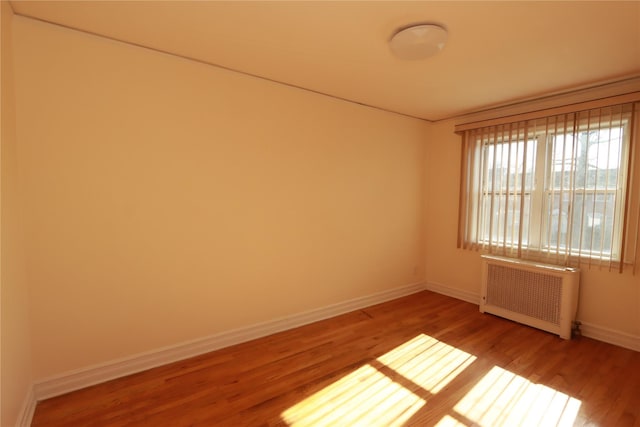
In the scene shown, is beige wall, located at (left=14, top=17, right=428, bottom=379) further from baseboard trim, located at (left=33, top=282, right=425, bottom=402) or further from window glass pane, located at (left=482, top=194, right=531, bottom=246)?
→ window glass pane, located at (left=482, top=194, right=531, bottom=246)

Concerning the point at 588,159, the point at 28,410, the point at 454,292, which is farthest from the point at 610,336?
the point at 28,410

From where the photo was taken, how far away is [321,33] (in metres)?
2.02

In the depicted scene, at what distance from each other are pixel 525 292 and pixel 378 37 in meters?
2.96

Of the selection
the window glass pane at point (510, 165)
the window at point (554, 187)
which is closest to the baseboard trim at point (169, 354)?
the window at point (554, 187)

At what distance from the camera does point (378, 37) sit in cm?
205

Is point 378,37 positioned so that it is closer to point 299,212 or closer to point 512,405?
point 299,212

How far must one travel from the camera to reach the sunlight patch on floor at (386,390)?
185 cm

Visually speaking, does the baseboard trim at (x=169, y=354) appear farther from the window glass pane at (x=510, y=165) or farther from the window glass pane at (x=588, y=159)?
the window glass pane at (x=588, y=159)

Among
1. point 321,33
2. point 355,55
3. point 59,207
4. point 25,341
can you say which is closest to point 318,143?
point 355,55

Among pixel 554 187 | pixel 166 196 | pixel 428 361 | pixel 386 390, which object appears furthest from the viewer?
pixel 554 187

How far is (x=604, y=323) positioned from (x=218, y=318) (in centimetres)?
364

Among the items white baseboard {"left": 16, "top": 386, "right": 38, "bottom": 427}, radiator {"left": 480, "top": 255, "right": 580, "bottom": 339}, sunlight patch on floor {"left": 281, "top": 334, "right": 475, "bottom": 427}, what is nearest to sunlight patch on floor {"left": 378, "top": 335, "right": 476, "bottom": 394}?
sunlight patch on floor {"left": 281, "top": 334, "right": 475, "bottom": 427}

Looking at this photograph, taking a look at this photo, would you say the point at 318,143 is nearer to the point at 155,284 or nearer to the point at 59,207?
the point at 155,284

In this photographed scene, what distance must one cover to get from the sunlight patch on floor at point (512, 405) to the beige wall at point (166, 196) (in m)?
1.68
